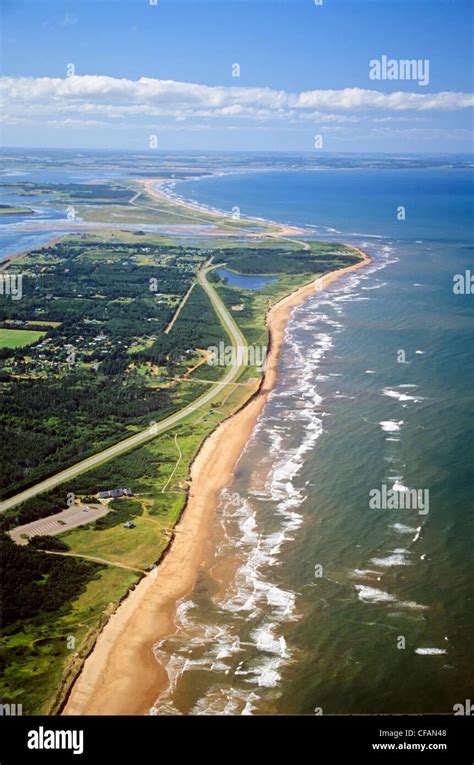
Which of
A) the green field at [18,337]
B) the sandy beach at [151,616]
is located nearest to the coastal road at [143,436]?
the sandy beach at [151,616]

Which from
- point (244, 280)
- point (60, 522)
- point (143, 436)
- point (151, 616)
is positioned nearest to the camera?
point (151, 616)

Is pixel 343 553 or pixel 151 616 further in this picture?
pixel 343 553

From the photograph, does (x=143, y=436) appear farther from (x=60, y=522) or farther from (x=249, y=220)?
(x=249, y=220)

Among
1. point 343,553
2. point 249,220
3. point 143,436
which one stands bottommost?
point 343,553

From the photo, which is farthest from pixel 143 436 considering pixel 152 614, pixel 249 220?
pixel 249 220

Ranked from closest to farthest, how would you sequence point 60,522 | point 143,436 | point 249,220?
1. point 60,522
2. point 143,436
3. point 249,220

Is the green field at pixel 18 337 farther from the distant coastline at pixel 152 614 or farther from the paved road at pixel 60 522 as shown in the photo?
the paved road at pixel 60 522
